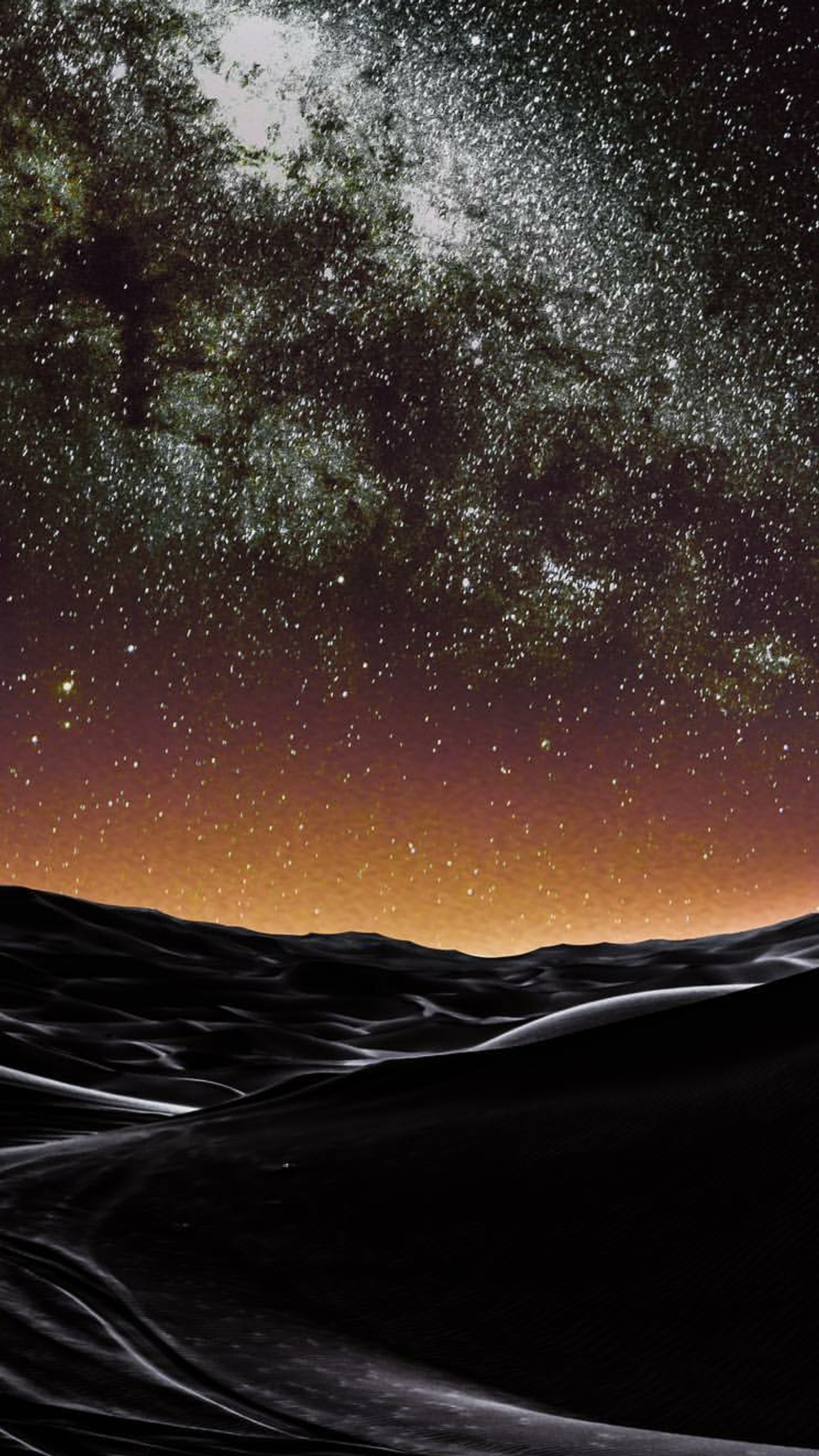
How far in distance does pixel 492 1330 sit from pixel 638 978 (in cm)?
355

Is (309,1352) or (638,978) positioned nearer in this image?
(309,1352)

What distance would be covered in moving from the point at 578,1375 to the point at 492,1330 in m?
0.11

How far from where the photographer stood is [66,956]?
4152 millimetres

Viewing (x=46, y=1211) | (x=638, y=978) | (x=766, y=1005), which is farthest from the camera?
(x=638, y=978)

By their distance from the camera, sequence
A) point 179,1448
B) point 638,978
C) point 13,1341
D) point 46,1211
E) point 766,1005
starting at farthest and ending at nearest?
1. point 638,978
2. point 766,1005
3. point 46,1211
4. point 13,1341
5. point 179,1448

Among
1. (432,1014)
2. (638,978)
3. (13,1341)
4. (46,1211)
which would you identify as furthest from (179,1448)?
(638,978)

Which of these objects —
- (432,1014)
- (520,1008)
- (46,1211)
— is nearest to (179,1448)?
(46,1211)

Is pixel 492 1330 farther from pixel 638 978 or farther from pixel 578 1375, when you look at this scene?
pixel 638 978

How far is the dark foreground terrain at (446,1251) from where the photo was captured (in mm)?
931

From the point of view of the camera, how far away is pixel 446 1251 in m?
1.31

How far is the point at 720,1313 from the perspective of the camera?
43.3 inches

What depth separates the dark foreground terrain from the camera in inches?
36.6

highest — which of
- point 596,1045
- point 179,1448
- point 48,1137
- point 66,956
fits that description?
point 66,956

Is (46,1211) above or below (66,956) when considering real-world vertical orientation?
below
